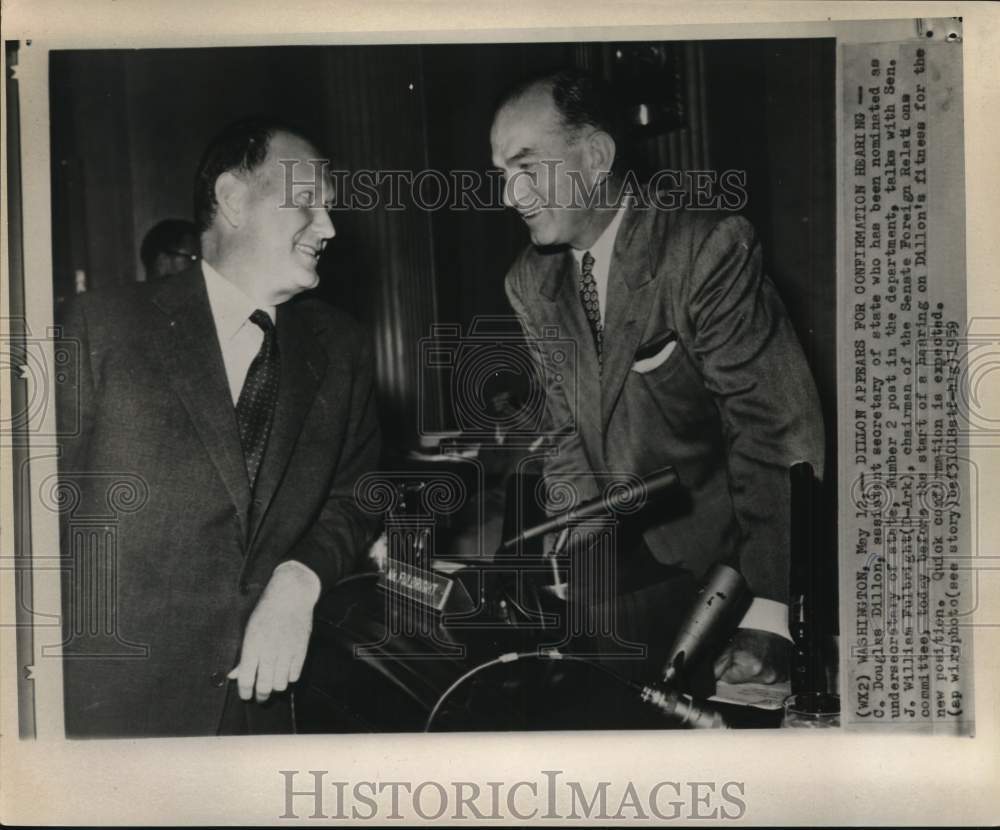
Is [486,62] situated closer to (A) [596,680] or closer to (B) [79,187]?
(B) [79,187]

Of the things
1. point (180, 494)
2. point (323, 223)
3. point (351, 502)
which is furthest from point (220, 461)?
point (323, 223)

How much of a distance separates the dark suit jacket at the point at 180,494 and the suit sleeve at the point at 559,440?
13.2 inches

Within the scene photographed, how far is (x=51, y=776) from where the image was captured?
2328mm

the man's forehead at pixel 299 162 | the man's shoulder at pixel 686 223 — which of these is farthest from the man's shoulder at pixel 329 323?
the man's shoulder at pixel 686 223

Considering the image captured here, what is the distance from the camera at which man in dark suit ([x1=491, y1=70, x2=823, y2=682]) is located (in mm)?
2293

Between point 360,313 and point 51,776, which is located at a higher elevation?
point 360,313

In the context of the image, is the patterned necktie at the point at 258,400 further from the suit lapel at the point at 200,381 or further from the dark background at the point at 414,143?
the dark background at the point at 414,143

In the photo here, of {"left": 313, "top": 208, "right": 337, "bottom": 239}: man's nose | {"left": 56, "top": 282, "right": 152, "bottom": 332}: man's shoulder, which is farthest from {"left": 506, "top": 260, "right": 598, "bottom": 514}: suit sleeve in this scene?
{"left": 56, "top": 282, "right": 152, "bottom": 332}: man's shoulder

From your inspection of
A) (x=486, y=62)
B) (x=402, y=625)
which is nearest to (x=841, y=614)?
(x=402, y=625)

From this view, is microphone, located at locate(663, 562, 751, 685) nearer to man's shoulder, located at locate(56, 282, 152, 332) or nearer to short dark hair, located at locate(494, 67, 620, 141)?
short dark hair, located at locate(494, 67, 620, 141)

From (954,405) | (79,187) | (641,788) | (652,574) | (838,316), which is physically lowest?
(641,788)

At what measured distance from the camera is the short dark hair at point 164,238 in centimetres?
229

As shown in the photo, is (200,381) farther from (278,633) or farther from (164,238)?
(278,633)

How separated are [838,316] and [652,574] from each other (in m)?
0.64
